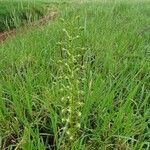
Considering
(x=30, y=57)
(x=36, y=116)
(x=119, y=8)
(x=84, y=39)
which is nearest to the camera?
(x=36, y=116)

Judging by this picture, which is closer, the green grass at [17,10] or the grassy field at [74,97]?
the grassy field at [74,97]

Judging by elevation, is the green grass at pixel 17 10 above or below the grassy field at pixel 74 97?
below

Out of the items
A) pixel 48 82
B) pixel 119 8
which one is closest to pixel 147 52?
pixel 48 82

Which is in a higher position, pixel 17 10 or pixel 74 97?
pixel 74 97

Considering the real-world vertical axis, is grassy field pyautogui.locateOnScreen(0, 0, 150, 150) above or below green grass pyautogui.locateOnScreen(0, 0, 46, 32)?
above

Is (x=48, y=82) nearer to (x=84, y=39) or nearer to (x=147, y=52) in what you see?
(x=84, y=39)

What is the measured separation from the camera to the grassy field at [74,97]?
2475mm

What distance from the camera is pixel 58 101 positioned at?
299 cm

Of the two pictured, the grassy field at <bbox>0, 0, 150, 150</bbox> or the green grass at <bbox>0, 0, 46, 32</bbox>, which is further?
the green grass at <bbox>0, 0, 46, 32</bbox>

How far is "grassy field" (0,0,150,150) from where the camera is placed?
2475mm

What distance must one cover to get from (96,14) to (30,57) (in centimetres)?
233

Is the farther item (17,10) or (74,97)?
(17,10)

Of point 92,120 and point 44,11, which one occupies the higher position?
point 92,120

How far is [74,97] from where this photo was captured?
2264 mm
